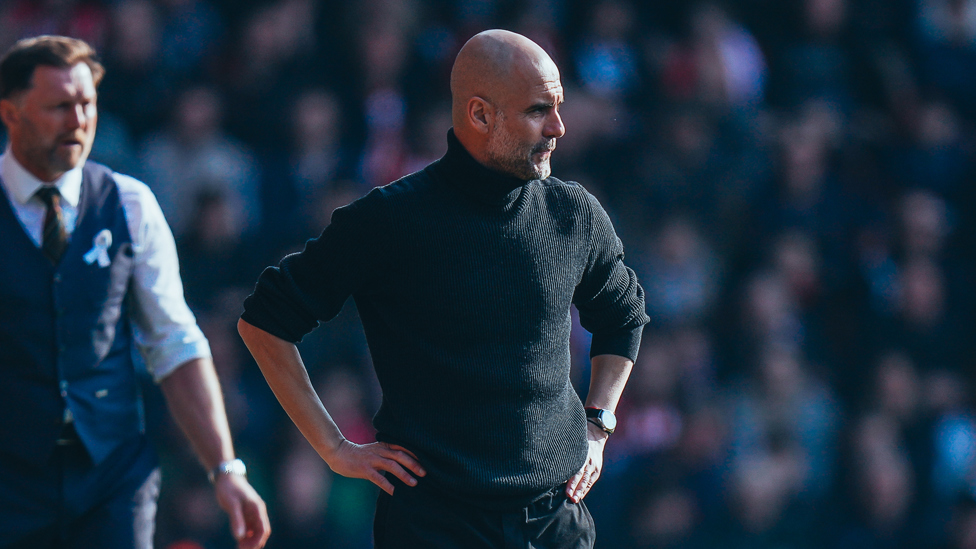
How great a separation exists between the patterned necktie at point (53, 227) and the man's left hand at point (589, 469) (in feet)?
5.26

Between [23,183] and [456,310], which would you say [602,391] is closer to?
[456,310]

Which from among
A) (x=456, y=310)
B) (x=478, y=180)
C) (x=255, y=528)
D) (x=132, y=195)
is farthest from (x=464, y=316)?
(x=132, y=195)

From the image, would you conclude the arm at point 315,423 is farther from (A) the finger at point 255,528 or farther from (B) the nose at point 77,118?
(B) the nose at point 77,118

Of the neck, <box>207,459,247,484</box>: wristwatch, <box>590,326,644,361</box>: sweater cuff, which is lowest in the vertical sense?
<box>207,459,247,484</box>: wristwatch

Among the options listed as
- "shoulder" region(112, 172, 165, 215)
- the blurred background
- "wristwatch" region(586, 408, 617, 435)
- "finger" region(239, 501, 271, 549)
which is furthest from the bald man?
the blurred background

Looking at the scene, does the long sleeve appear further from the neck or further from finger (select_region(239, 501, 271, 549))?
the neck

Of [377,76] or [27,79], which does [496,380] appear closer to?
[27,79]

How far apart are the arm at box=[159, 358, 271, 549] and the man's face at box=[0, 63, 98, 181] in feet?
2.37

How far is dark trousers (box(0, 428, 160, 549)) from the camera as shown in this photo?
2961 millimetres

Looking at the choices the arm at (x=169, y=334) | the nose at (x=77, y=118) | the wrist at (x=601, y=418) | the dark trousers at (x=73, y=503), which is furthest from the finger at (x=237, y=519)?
the nose at (x=77, y=118)

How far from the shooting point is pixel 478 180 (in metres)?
2.60

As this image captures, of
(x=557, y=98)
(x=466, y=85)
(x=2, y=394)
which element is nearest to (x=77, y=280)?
(x=2, y=394)

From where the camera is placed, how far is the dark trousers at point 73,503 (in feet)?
9.71

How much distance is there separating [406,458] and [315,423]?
283mm
